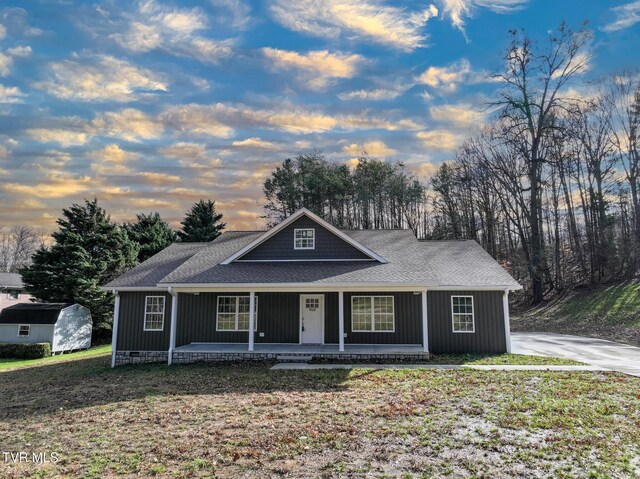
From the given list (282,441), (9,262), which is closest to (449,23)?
(282,441)

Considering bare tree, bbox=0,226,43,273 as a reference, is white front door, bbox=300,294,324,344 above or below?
below

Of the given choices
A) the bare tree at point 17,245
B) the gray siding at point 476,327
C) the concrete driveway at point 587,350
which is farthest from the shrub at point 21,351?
the bare tree at point 17,245

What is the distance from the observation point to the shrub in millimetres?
23766

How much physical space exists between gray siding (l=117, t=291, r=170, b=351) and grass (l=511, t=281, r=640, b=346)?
19.2 metres

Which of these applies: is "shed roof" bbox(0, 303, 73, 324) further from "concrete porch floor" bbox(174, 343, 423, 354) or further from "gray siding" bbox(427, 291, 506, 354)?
"gray siding" bbox(427, 291, 506, 354)

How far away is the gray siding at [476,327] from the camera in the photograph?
45.6ft

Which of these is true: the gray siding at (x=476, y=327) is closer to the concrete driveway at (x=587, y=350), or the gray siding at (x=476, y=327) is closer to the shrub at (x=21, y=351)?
the concrete driveway at (x=587, y=350)

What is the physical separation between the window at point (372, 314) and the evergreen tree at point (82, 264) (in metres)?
23.2

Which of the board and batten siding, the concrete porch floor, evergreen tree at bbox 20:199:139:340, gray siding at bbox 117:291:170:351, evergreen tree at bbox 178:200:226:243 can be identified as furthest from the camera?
evergreen tree at bbox 178:200:226:243

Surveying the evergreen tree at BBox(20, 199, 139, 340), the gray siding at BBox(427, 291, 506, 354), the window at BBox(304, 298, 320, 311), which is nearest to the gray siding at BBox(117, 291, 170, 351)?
the window at BBox(304, 298, 320, 311)

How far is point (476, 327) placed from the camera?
1400 cm

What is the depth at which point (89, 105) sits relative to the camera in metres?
15.4

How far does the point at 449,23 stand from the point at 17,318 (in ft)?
108

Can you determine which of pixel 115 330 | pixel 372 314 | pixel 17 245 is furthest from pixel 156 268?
pixel 17 245
